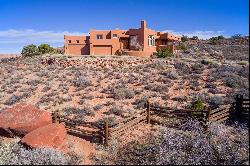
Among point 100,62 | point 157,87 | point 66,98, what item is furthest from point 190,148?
point 100,62

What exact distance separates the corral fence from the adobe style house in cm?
2784

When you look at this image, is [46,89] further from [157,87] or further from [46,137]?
[46,137]

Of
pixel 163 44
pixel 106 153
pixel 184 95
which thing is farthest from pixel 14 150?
pixel 163 44

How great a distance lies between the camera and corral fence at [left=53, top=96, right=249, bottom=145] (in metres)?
16.2

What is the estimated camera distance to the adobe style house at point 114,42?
47281 mm

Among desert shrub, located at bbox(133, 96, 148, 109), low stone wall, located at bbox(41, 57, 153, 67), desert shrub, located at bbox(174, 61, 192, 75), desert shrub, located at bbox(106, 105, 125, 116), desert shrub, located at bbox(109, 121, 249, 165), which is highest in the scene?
low stone wall, located at bbox(41, 57, 153, 67)

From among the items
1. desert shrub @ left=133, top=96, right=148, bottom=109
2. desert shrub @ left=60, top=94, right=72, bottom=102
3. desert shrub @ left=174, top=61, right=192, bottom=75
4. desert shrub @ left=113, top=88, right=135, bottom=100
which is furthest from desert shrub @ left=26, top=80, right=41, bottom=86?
desert shrub @ left=174, top=61, right=192, bottom=75

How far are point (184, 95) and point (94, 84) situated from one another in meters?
8.76

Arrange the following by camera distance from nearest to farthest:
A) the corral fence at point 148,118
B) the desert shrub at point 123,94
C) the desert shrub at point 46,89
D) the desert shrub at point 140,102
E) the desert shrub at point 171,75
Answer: the corral fence at point 148,118, the desert shrub at point 140,102, the desert shrub at point 123,94, the desert shrub at point 46,89, the desert shrub at point 171,75

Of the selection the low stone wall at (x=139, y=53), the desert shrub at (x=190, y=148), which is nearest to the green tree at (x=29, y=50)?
the low stone wall at (x=139, y=53)

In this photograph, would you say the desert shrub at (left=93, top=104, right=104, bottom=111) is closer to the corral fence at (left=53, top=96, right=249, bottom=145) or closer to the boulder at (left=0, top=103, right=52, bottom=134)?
the corral fence at (left=53, top=96, right=249, bottom=145)

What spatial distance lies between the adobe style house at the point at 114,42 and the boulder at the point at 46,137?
30.6 metres

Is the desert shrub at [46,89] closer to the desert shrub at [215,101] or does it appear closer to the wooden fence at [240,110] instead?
the desert shrub at [215,101]

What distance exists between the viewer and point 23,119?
55.8 feet
